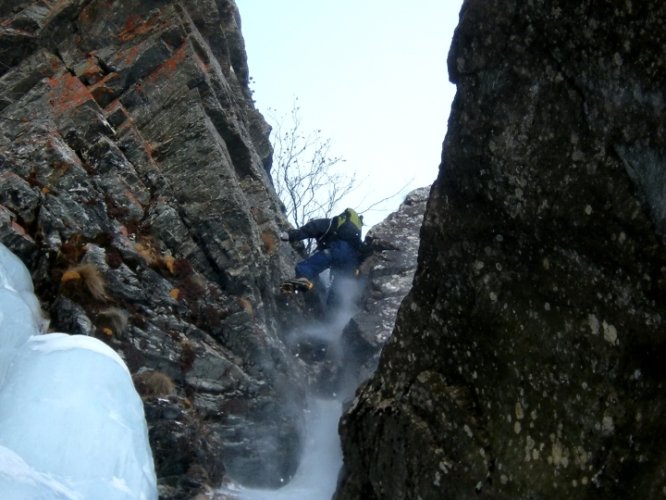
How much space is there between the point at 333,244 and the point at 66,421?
658cm

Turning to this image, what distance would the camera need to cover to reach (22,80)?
443 inches

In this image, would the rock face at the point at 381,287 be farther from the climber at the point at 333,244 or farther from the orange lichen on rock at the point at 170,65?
the orange lichen on rock at the point at 170,65

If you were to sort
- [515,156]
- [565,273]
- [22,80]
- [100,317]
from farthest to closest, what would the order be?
[22,80], [100,317], [515,156], [565,273]

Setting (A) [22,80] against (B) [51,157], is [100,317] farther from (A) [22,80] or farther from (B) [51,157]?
(A) [22,80]

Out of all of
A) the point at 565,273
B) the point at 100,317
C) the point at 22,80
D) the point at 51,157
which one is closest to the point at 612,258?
the point at 565,273

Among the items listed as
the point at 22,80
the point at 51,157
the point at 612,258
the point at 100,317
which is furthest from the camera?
the point at 22,80

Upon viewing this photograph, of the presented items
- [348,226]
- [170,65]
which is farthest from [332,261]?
[170,65]

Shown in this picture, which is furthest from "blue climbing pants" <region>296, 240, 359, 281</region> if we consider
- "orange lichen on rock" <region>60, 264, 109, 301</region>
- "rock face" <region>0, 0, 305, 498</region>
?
"orange lichen on rock" <region>60, 264, 109, 301</region>

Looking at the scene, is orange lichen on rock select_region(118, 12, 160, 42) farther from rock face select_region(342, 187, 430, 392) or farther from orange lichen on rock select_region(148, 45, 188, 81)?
rock face select_region(342, 187, 430, 392)

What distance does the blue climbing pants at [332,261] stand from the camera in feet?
36.6

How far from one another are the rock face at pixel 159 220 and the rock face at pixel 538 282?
3856mm

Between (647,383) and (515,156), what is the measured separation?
141cm

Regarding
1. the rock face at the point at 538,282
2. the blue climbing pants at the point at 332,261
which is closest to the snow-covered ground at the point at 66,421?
the rock face at the point at 538,282

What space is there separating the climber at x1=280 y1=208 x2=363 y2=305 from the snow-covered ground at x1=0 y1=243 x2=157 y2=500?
190 inches
